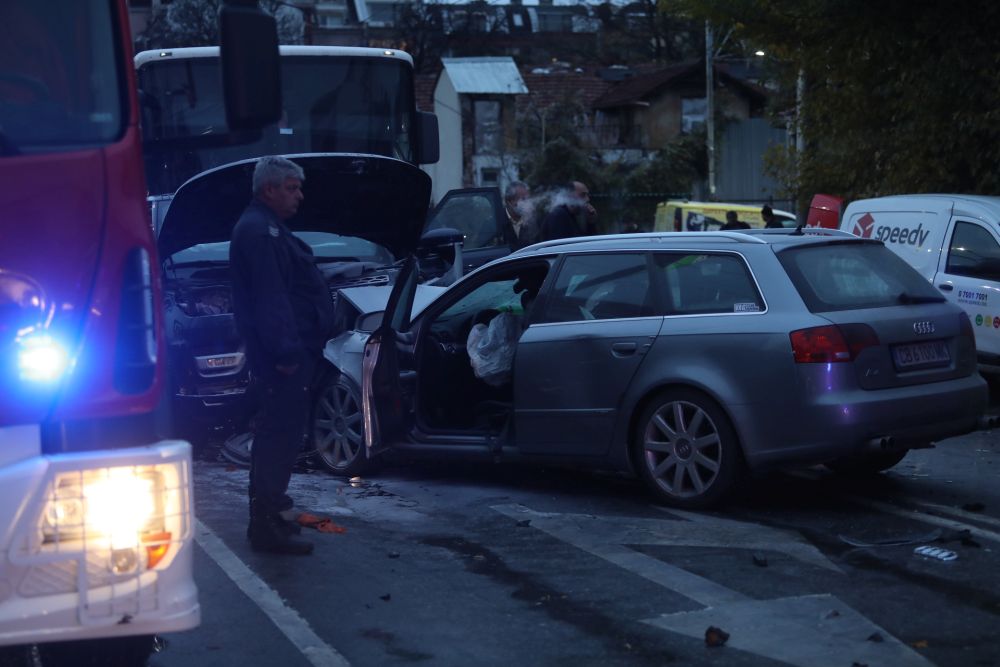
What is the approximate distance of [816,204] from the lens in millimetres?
17078

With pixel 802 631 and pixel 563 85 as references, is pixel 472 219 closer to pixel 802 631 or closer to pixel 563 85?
pixel 802 631

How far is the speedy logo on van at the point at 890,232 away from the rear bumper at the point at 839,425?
18.1ft

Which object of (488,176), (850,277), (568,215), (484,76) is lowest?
(488,176)

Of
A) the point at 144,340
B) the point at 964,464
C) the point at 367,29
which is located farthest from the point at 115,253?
the point at 367,29

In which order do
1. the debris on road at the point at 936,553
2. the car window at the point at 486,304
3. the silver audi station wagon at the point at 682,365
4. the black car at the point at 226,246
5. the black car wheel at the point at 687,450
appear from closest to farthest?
the debris on road at the point at 936,553, the silver audi station wagon at the point at 682,365, the black car wheel at the point at 687,450, the car window at the point at 486,304, the black car at the point at 226,246

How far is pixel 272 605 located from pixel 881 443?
11.0ft

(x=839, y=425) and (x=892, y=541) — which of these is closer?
(x=892, y=541)

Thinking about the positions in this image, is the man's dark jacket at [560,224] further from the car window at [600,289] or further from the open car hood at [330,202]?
the car window at [600,289]

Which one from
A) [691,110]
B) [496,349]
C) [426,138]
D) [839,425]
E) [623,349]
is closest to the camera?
[839,425]

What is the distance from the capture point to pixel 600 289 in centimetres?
823

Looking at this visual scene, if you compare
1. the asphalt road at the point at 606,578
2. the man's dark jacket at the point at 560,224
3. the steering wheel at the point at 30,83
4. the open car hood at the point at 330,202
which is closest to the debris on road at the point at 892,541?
the asphalt road at the point at 606,578

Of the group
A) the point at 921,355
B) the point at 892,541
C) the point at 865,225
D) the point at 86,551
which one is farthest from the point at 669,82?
the point at 86,551

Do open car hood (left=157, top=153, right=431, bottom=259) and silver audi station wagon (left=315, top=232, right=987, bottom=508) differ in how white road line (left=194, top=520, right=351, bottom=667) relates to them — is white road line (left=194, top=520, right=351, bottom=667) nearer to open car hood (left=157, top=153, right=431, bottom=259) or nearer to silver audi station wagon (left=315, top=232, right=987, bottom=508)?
silver audi station wagon (left=315, top=232, right=987, bottom=508)

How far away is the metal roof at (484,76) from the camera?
59.4 metres
